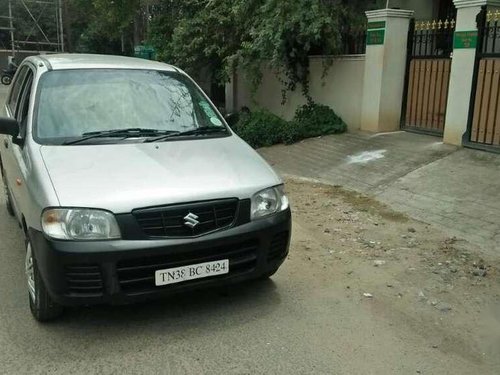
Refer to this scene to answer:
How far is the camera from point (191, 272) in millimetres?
3537

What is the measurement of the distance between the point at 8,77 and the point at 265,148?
21.5 meters

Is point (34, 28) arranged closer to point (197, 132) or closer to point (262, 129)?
point (262, 129)

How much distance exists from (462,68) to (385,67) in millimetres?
1807

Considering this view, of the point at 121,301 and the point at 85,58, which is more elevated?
the point at 85,58

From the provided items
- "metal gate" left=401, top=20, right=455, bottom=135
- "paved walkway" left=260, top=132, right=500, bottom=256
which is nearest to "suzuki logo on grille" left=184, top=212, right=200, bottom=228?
"paved walkway" left=260, top=132, right=500, bottom=256

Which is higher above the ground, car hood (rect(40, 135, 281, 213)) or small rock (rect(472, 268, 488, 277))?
car hood (rect(40, 135, 281, 213))

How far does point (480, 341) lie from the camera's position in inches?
147

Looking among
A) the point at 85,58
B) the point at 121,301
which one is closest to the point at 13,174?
the point at 85,58

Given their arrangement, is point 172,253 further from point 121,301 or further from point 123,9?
point 123,9

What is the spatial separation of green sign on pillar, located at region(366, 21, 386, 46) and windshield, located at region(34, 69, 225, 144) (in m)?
5.99

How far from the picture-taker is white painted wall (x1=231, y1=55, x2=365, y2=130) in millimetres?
10828

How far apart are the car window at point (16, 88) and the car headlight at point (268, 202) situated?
276 centimetres

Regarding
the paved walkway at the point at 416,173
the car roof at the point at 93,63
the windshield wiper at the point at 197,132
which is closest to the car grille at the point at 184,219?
the windshield wiper at the point at 197,132

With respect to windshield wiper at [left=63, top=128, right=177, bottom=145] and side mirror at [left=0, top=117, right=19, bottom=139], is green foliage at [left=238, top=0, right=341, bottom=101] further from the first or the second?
side mirror at [left=0, top=117, right=19, bottom=139]
